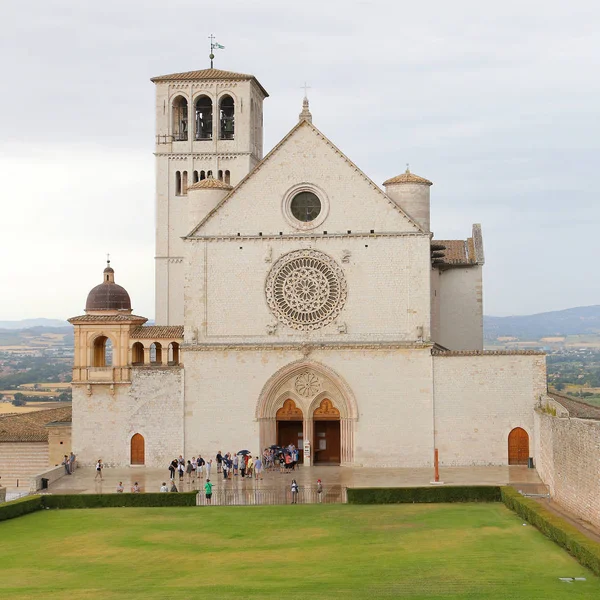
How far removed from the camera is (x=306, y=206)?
54531 mm

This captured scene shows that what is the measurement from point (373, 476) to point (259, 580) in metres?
19.0

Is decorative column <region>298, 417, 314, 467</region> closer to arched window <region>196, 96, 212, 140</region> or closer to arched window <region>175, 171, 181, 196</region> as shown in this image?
arched window <region>175, 171, 181, 196</region>

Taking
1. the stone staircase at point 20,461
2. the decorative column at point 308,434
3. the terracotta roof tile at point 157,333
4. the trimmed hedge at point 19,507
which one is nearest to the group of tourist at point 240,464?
the decorative column at point 308,434

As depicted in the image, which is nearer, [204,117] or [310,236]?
[310,236]

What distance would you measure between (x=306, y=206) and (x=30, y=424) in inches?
712

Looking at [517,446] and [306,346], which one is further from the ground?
[306,346]

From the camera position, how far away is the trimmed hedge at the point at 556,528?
31344mm

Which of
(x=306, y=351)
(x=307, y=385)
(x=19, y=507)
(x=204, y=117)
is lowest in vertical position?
(x=19, y=507)

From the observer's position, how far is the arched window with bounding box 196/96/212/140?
66.2 metres

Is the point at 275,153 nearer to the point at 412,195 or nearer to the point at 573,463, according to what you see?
the point at 412,195

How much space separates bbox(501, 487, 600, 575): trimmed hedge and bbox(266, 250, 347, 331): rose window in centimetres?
1347

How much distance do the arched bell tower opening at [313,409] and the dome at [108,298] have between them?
8.07 metres

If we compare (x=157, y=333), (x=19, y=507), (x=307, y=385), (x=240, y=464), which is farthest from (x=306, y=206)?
(x=19, y=507)

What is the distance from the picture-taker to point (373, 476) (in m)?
50.2
